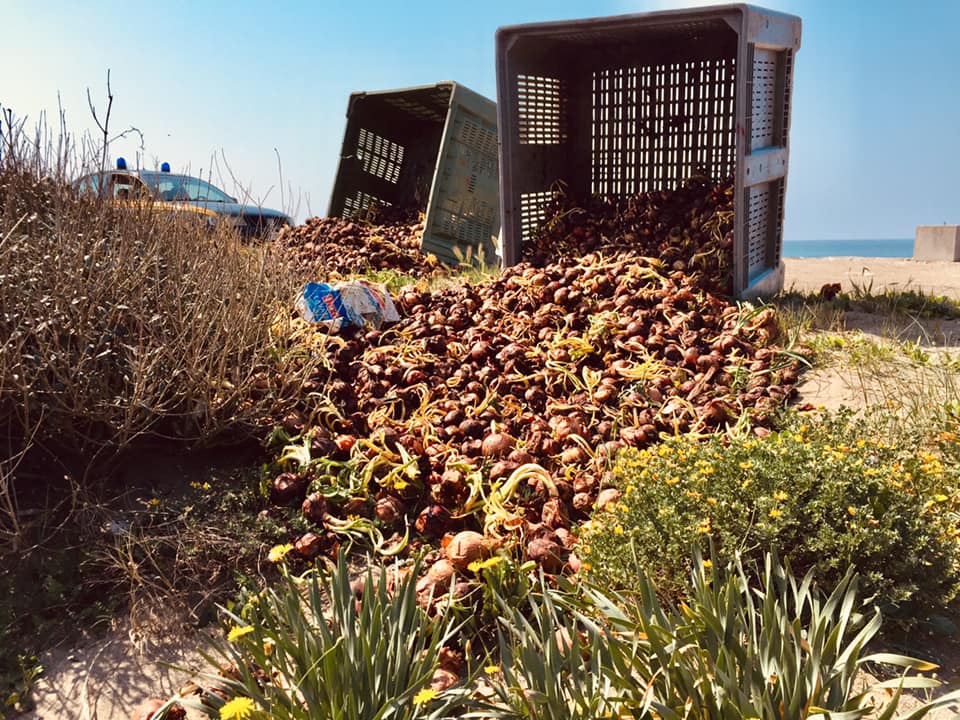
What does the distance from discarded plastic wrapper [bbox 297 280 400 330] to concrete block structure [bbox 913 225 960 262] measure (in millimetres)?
10516

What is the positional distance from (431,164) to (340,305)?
4338 mm

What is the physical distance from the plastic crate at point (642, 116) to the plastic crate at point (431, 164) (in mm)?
904

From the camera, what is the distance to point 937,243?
12422 millimetres

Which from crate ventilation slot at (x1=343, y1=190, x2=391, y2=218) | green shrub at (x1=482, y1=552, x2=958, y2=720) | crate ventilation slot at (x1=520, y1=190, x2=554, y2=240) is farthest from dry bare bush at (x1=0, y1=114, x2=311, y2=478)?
crate ventilation slot at (x1=343, y1=190, x2=391, y2=218)

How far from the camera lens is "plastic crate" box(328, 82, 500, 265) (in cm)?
703

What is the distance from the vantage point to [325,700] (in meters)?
1.91

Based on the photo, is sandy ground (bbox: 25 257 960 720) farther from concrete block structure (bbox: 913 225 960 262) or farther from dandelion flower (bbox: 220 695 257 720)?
concrete block structure (bbox: 913 225 960 262)

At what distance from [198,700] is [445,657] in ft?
2.06

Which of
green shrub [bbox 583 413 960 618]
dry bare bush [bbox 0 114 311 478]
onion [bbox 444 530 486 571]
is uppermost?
dry bare bush [bbox 0 114 311 478]

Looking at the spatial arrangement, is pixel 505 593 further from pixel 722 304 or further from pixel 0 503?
pixel 722 304

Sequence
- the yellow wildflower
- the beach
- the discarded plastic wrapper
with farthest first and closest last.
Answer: the beach → the discarded plastic wrapper → the yellow wildflower

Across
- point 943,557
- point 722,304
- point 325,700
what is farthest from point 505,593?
point 722,304

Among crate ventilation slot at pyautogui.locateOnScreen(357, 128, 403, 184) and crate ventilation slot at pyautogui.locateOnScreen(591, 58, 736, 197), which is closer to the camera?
crate ventilation slot at pyautogui.locateOnScreen(591, 58, 736, 197)

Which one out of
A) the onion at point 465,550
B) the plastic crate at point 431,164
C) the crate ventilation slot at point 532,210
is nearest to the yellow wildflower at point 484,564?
the onion at point 465,550
